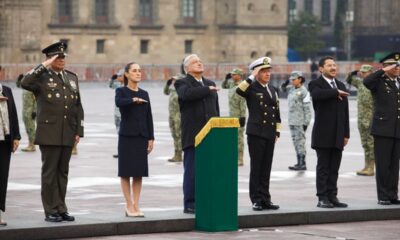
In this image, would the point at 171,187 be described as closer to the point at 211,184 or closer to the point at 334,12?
the point at 211,184

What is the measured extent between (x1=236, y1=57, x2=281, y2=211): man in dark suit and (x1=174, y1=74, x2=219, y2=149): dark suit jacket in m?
0.52

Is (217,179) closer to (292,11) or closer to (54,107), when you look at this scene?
(54,107)

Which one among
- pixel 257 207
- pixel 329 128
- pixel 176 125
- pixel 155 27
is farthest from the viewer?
pixel 155 27

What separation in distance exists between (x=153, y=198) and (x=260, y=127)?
245cm

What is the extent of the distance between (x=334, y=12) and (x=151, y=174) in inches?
3557

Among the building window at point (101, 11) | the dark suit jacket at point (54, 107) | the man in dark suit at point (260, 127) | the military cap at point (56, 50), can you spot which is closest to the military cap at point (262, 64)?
the man in dark suit at point (260, 127)

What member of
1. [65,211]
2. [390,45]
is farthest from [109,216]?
[390,45]

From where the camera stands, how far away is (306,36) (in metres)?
100

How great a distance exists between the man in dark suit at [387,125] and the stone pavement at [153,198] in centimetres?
30

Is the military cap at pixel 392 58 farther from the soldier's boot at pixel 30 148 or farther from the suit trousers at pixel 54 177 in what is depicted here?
the soldier's boot at pixel 30 148

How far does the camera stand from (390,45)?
302 ft

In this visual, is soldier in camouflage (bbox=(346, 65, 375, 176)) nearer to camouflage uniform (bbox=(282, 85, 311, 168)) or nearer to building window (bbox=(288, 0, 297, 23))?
camouflage uniform (bbox=(282, 85, 311, 168))

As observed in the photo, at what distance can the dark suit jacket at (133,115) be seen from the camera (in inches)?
647

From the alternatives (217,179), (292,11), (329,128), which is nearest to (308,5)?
(292,11)
